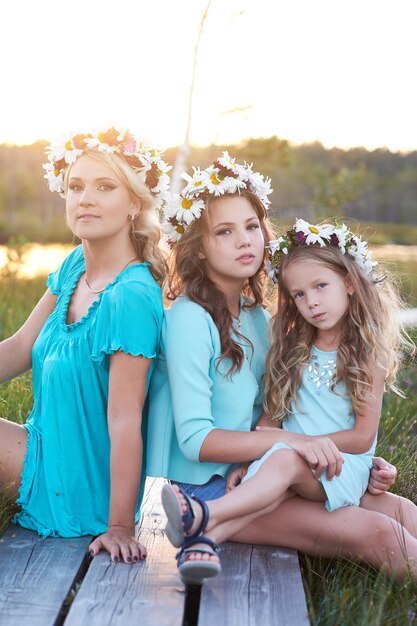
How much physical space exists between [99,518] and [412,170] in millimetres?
64625

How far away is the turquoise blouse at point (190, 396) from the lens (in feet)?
10.5

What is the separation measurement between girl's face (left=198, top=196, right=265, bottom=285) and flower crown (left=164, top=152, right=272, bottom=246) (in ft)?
0.18

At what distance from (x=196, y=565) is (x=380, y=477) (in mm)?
932

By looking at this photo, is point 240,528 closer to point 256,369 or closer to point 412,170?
point 256,369

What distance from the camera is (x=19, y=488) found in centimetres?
339

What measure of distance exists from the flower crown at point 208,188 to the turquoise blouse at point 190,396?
0.32 meters

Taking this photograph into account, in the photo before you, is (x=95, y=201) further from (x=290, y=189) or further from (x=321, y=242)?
(x=290, y=189)

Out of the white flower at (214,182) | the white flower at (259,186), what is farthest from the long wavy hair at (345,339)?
the white flower at (214,182)

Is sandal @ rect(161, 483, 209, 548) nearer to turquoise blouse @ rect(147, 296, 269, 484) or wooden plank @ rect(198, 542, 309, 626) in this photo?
wooden plank @ rect(198, 542, 309, 626)

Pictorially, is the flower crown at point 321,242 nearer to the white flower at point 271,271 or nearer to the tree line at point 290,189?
the white flower at point 271,271

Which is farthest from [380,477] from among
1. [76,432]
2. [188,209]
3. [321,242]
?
[188,209]

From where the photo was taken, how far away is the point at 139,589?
2.82m

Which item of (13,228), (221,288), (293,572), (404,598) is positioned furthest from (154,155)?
(13,228)

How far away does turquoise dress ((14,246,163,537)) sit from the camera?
3295 millimetres
